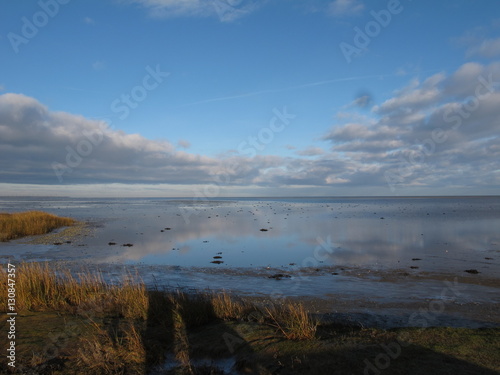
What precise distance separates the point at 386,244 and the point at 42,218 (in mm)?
33110

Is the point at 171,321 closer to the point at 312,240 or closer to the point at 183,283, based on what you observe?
the point at 183,283

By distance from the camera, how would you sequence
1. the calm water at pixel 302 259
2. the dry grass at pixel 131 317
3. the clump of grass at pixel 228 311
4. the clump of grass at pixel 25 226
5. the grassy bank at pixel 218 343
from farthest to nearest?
the clump of grass at pixel 25 226, the calm water at pixel 302 259, the clump of grass at pixel 228 311, the dry grass at pixel 131 317, the grassy bank at pixel 218 343

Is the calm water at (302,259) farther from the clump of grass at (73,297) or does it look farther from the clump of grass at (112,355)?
the clump of grass at (112,355)

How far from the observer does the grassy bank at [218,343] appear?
20.0 feet

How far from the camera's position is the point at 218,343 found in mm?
7301

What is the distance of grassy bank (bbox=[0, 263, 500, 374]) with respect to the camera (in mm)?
6082

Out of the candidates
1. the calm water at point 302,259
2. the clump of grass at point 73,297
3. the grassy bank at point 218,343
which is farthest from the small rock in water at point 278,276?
the clump of grass at point 73,297

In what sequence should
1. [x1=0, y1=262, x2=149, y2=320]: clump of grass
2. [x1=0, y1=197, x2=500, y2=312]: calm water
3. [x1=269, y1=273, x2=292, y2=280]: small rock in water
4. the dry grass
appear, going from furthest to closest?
[x1=269, y1=273, x2=292, y2=280]: small rock in water → [x1=0, y1=197, x2=500, y2=312]: calm water → [x1=0, y1=262, x2=149, y2=320]: clump of grass → the dry grass

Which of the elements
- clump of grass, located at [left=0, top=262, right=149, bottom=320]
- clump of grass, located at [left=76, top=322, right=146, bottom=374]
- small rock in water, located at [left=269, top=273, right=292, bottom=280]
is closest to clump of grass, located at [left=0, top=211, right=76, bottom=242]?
clump of grass, located at [left=0, top=262, right=149, bottom=320]

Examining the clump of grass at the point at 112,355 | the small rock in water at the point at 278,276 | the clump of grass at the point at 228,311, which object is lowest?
the small rock in water at the point at 278,276

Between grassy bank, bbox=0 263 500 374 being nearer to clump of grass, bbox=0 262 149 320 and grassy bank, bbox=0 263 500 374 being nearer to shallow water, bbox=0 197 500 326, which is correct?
clump of grass, bbox=0 262 149 320

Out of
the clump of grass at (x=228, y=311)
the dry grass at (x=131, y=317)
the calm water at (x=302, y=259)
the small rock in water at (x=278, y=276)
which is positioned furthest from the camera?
the small rock in water at (x=278, y=276)

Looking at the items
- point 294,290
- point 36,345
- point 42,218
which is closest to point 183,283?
point 294,290

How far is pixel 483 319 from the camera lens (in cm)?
945
